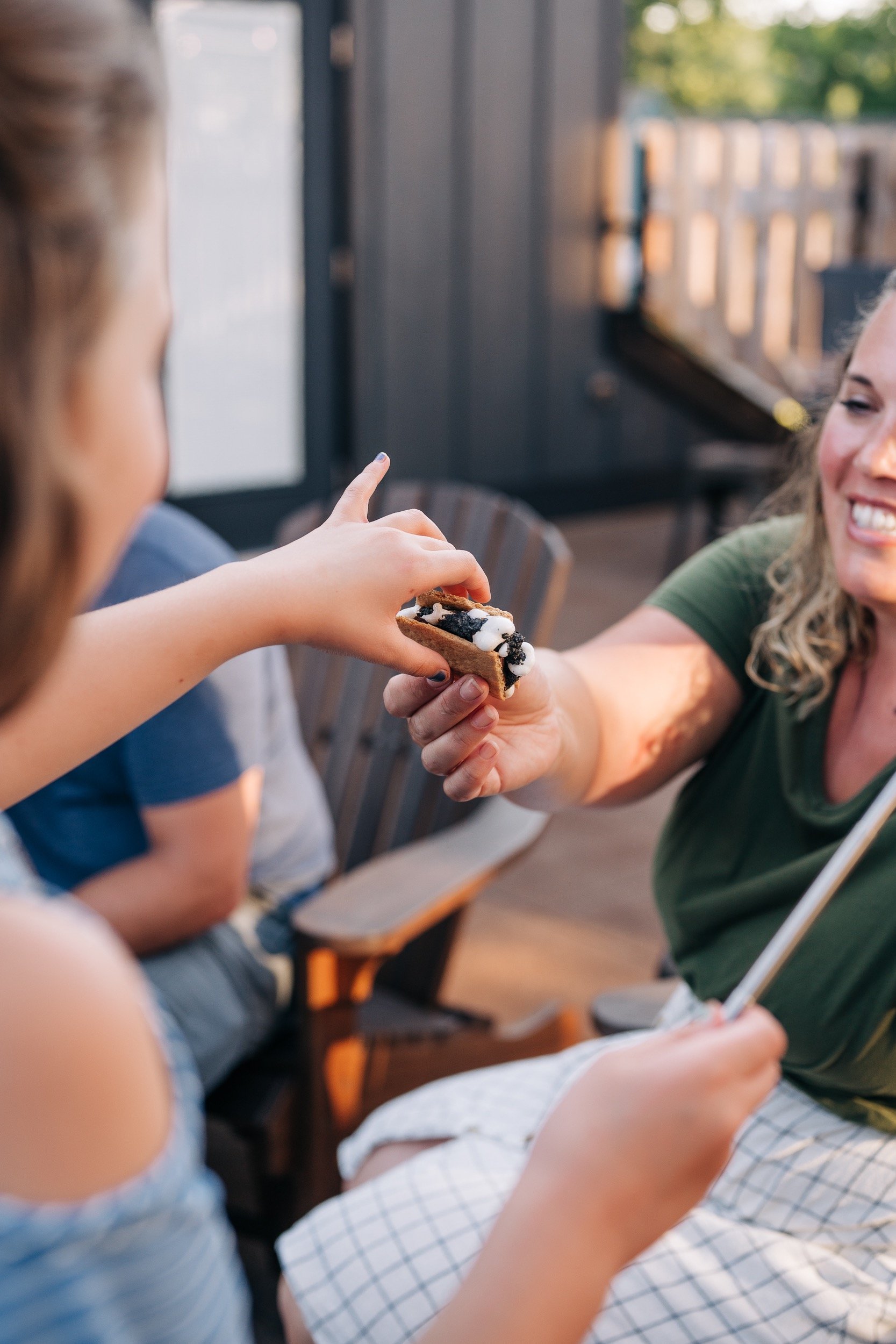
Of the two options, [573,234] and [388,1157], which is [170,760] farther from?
[573,234]

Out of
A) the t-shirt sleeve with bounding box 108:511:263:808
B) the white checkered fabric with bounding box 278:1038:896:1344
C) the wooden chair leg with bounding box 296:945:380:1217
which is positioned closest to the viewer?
the white checkered fabric with bounding box 278:1038:896:1344

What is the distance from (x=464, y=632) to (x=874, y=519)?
1.54ft

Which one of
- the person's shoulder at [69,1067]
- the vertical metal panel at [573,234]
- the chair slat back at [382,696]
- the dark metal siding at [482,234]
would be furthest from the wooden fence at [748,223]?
the person's shoulder at [69,1067]

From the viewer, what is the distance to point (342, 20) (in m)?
6.37

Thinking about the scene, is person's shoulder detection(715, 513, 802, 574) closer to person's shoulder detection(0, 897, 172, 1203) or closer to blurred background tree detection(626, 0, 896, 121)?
person's shoulder detection(0, 897, 172, 1203)

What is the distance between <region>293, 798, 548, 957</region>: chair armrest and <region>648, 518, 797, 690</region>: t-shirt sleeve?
356 millimetres

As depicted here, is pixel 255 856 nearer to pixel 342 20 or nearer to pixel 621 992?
pixel 621 992

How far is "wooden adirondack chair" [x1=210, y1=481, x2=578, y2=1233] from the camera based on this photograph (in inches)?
74.4

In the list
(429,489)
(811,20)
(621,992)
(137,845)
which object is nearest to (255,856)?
(137,845)

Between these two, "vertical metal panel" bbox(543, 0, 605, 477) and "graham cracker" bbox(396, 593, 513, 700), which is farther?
"vertical metal panel" bbox(543, 0, 605, 477)

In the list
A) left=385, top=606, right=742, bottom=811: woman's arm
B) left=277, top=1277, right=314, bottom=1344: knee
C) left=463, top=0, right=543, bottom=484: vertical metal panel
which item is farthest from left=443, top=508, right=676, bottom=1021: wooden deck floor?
left=463, top=0, right=543, bottom=484: vertical metal panel

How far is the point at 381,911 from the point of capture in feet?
6.17

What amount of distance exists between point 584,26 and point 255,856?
6.85 m

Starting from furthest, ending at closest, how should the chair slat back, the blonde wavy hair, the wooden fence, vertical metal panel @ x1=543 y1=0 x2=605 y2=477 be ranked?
the wooden fence
vertical metal panel @ x1=543 y1=0 x2=605 y2=477
the chair slat back
the blonde wavy hair
